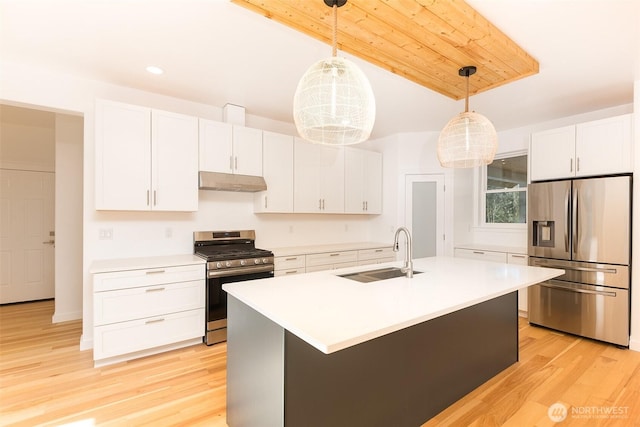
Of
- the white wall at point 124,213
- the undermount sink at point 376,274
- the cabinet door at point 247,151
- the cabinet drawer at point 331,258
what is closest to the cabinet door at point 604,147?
the undermount sink at point 376,274

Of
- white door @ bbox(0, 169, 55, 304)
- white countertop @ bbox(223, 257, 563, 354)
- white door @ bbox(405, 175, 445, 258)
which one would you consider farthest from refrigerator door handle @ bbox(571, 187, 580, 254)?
white door @ bbox(0, 169, 55, 304)

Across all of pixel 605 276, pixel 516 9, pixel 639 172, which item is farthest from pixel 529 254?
pixel 516 9

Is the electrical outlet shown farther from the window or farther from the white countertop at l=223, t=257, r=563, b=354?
the window

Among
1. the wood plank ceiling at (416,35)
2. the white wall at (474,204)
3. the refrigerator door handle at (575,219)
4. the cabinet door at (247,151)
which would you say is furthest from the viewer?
the white wall at (474,204)

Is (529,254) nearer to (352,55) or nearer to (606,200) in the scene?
(606,200)

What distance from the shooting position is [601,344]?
316 cm

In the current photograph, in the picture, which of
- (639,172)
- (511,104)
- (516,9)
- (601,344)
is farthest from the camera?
(511,104)

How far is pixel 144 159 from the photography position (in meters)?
3.00

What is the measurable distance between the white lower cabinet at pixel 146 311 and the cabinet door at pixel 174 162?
70 centimetres

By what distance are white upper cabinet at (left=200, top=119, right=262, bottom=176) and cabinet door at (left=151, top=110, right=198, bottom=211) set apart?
0.11 metres

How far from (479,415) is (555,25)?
268 centimetres

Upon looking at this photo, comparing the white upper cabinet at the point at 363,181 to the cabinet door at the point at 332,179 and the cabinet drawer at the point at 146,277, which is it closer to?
the cabinet door at the point at 332,179

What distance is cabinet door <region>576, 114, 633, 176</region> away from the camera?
3.04 meters

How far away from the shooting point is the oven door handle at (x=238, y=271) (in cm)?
309
